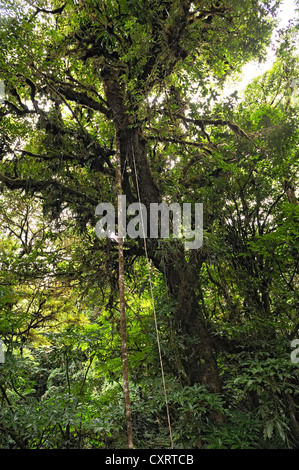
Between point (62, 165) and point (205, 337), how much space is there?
3077mm

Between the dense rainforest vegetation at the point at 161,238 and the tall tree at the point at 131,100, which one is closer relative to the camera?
the dense rainforest vegetation at the point at 161,238

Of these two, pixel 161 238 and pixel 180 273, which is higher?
pixel 161 238

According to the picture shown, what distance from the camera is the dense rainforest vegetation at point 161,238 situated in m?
2.91

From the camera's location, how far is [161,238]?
3.74m

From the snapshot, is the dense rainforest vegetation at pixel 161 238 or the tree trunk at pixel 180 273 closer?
the dense rainforest vegetation at pixel 161 238

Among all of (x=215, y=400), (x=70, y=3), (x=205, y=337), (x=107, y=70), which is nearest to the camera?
(x=215, y=400)

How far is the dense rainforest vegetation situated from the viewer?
2.91 m

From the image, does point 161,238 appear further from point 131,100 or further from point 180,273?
point 131,100

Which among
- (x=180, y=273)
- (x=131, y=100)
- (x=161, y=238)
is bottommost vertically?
(x=180, y=273)

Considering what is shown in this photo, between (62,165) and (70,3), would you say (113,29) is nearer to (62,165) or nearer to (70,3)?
(70,3)

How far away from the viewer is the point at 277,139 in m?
3.61

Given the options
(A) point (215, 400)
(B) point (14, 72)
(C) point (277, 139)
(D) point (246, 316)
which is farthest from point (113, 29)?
(A) point (215, 400)

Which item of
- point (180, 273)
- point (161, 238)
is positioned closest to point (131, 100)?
point (161, 238)

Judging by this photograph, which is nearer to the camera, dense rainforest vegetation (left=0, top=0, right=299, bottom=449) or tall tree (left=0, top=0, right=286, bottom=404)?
dense rainforest vegetation (left=0, top=0, right=299, bottom=449)
